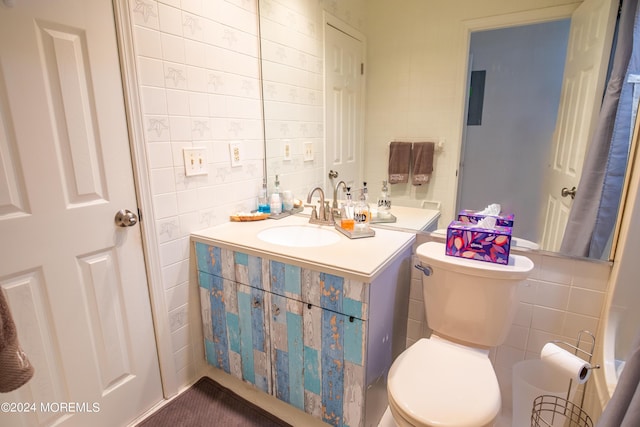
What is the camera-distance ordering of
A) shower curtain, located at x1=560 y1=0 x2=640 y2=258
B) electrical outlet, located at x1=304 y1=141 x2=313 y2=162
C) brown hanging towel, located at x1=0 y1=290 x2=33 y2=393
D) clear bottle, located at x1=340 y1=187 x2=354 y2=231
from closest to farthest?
brown hanging towel, located at x1=0 y1=290 x2=33 y2=393, shower curtain, located at x1=560 y1=0 x2=640 y2=258, clear bottle, located at x1=340 y1=187 x2=354 y2=231, electrical outlet, located at x1=304 y1=141 x2=313 y2=162

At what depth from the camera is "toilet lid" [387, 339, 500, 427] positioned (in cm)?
98

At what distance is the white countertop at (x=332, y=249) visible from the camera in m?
1.20

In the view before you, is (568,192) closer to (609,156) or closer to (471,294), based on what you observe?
(609,156)

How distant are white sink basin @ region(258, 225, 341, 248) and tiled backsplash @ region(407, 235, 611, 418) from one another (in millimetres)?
866

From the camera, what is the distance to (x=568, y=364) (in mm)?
1085

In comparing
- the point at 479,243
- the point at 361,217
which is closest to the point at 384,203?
the point at 361,217

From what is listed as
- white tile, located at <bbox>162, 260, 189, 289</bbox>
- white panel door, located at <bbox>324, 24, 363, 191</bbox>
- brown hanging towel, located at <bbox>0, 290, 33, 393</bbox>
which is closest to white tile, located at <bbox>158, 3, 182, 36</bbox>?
white panel door, located at <bbox>324, 24, 363, 191</bbox>

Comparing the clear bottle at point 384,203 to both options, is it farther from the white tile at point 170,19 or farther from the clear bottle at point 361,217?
the white tile at point 170,19

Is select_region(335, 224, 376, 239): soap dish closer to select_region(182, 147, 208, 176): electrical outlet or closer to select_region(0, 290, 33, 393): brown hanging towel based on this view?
select_region(182, 147, 208, 176): electrical outlet

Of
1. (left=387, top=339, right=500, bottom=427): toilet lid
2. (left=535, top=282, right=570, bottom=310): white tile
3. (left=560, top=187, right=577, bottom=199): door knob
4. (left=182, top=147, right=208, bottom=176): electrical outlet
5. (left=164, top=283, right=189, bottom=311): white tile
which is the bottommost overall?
(left=387, top=339, right=500, bottom=427): toilet lid

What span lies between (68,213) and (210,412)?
109 cm

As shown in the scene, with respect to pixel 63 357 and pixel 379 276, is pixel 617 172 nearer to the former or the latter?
pixel 379 276

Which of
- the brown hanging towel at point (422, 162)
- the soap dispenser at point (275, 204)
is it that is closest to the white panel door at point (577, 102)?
the brown hanging towel at point (422, 162)

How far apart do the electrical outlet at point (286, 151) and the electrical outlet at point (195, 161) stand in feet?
1.81
